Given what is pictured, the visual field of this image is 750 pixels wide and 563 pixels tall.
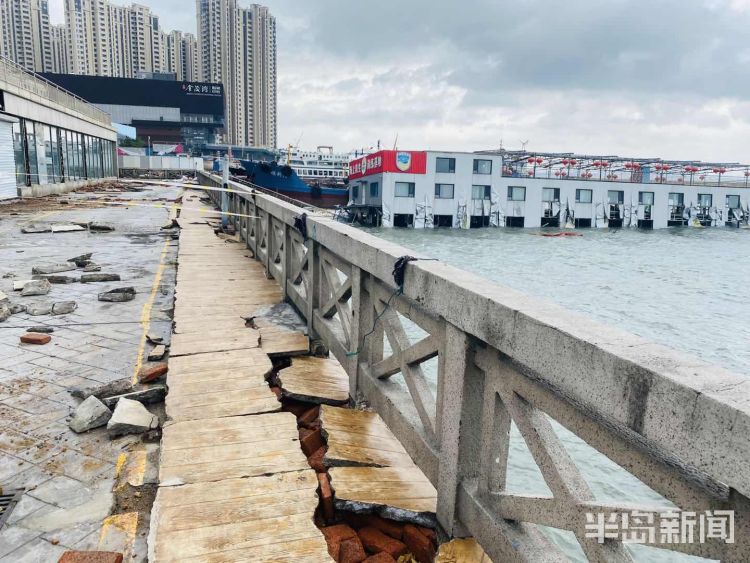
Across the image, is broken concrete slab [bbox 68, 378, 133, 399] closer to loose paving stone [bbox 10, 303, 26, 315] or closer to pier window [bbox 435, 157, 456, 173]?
loose paving stone [bbox 10, 303, 26, 315]

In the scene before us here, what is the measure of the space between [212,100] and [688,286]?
91.8 meters

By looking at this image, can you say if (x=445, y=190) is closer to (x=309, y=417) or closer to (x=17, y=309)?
(x=17, y=309)

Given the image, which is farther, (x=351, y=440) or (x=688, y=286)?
(x=688, y=286)

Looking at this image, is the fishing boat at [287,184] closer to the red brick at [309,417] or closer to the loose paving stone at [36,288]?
the loose paving stone at [36,288]

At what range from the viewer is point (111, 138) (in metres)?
46.6

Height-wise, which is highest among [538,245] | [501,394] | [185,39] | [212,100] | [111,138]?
[185,39]

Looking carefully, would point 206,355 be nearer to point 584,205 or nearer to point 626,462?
point 626,462

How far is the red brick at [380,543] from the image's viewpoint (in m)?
2.96

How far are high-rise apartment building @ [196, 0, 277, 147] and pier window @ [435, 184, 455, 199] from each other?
104790mm

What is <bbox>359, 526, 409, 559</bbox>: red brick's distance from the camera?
296 centimetres

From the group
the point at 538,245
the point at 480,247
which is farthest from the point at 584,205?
the point at 480,247

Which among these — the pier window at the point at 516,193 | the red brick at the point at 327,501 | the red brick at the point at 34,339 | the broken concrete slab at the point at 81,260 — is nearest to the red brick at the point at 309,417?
the red brick at the point at 327,501

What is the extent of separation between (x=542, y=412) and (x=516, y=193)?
55.4m

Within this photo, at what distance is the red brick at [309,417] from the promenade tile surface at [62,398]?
122 cm
